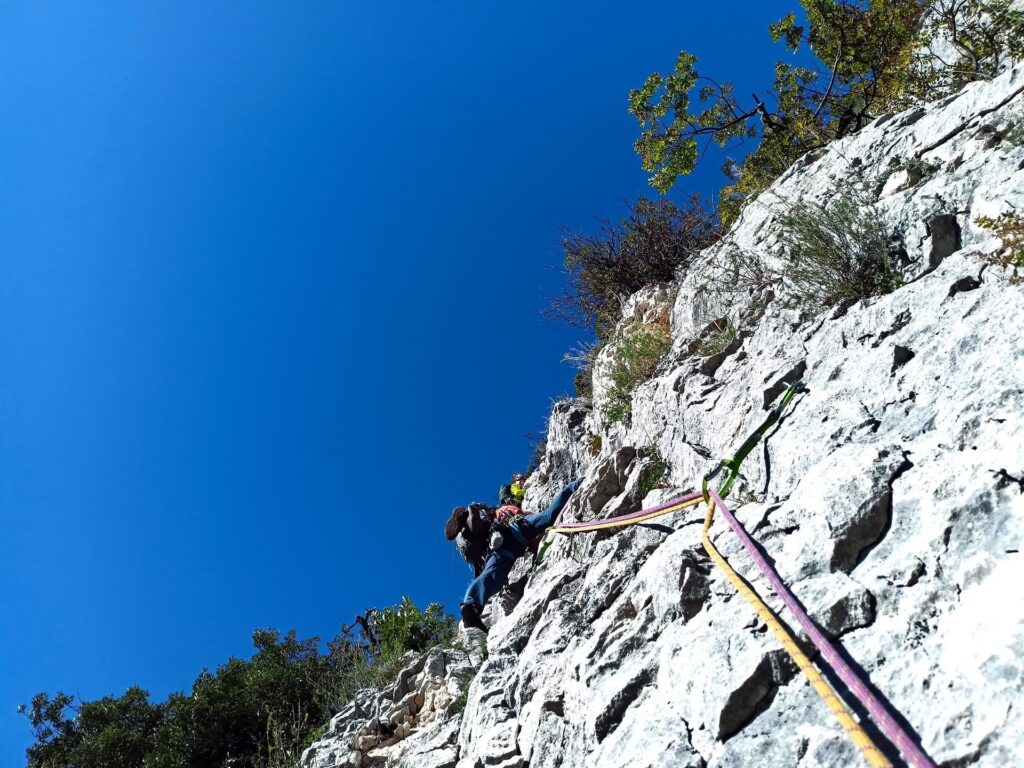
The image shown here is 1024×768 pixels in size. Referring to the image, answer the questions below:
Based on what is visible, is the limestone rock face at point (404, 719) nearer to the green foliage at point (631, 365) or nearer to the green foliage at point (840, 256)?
the green foliage at point (631, 365)

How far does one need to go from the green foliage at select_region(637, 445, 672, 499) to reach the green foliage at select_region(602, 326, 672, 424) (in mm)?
1740

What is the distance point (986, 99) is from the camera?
5445 mm

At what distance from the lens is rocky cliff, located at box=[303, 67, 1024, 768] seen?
8.09ft

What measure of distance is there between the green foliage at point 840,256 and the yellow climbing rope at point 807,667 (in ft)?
8.64

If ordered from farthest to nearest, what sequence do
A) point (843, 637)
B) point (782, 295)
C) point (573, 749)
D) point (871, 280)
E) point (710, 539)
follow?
point (782, 295) → point (871, 280) → point (710, 539) → point (573, 749) → point (843, 637)

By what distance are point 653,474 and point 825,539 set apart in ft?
11.2

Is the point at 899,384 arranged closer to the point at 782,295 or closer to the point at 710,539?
the point at 710,539

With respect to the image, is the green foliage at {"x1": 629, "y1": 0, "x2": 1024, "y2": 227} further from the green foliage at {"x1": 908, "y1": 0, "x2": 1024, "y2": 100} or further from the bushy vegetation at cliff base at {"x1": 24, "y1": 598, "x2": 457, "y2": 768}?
the bushy vegetation at cliff base at {"x1": 24, "y1": 598, "x2": 457, "y2": 768}

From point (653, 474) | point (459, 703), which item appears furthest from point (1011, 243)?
point (459, 703)

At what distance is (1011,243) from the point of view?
3.54 meters

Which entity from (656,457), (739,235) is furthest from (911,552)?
(739,235)

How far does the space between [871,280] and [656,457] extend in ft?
8.50

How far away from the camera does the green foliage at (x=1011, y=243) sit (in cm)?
349

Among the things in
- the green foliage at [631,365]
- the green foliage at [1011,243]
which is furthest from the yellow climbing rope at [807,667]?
the green foliage at [631,365]
